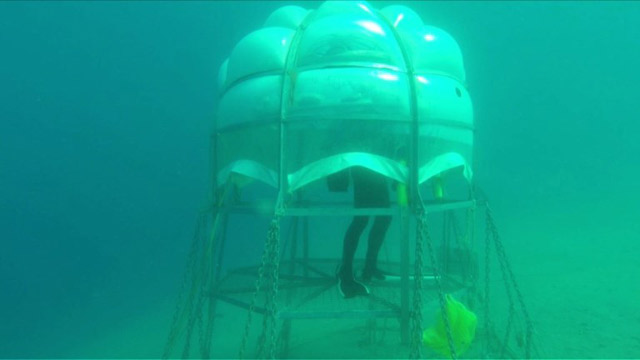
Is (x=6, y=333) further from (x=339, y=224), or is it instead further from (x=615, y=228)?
(x=615, y=228)

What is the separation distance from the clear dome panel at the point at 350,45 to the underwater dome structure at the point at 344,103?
0.01 metres


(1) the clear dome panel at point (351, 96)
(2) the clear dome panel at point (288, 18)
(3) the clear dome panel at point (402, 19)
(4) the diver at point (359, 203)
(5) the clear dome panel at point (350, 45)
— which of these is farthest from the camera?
(2) the clear dome panel at point (288, 18)

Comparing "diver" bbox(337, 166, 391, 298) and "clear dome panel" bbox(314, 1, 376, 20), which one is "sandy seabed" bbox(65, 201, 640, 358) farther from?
"clear dome panel" bbox(314, 1, 376, 20)

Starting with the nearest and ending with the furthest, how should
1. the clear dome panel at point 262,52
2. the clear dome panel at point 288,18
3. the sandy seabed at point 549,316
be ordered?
the clear dome panel at point 262,52 < the clear dome panel at point 288,18 < the sandy seabed at point 549,316

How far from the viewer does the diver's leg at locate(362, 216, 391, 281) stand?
5.29m

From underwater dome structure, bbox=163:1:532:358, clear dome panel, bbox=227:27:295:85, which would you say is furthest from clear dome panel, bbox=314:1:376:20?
clear dome panel, bbox=227:27:295:85

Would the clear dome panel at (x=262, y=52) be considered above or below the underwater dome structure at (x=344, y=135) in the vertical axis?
above

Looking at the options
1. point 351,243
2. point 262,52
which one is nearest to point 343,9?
point 262,52

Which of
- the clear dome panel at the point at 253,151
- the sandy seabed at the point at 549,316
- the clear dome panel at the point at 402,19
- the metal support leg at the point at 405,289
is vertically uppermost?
the clear dome panel at the point at 402,19

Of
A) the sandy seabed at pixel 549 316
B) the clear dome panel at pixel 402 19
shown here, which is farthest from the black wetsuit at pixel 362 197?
the sandy seabed at pixel 549 316

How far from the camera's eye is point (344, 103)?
172 inches

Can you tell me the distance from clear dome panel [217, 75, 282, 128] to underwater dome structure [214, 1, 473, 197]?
0.01 m

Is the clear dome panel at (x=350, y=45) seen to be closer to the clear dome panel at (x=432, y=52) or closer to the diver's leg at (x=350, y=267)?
the clear dome panel at (x=432, y=52)

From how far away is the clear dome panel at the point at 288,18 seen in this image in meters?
5.39
